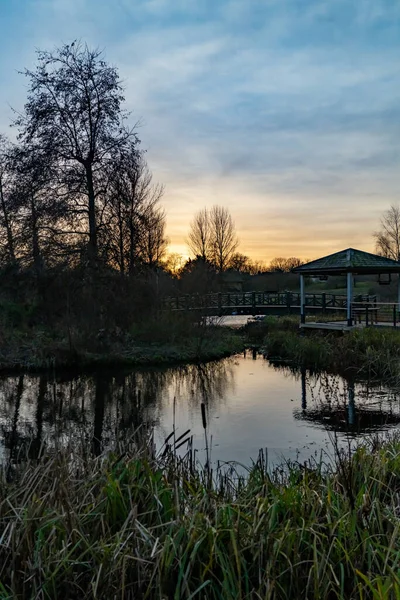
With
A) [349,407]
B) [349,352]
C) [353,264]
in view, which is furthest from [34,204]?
[349,407]

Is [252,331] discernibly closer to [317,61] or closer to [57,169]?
[57,169]

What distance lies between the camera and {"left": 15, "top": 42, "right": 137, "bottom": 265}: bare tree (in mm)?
17391

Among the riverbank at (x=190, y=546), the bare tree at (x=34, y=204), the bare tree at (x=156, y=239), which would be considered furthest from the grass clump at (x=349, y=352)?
the bare tree at (x=156, y=239)

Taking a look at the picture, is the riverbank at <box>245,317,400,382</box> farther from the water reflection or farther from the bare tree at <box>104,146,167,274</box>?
the bare tree at <box>104,146,167,274</box>

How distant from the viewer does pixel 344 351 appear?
13844mm

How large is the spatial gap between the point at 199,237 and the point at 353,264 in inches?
1009

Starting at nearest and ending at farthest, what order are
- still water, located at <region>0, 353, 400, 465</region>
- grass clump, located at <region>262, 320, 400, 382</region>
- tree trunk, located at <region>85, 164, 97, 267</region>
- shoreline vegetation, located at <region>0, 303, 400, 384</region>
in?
still water, located at <region>0, 353, 400, 465</region>, grass clump, located at <region>262, 320, 400, 382</region>, shoreline vegetation, located at <region>0, 303, 400, 384</region>, tree trunk, located at <region>85, 164, 97, 267</region>

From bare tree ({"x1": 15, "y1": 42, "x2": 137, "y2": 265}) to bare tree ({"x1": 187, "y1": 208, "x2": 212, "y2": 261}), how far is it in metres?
23.7

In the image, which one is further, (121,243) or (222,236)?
(222,236)

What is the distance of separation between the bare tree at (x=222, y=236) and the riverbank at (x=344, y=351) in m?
24.2

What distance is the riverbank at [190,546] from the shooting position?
273 cm

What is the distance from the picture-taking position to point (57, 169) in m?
17.4

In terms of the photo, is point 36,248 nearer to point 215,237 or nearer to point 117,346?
point 117,346

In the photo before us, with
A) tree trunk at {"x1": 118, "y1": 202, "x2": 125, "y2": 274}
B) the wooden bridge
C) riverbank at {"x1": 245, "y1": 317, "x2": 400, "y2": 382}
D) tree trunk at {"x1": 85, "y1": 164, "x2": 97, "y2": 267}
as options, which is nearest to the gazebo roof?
riverbank at {"x1": 245, "y1": 317, "x2": 400, "y2": 382}
